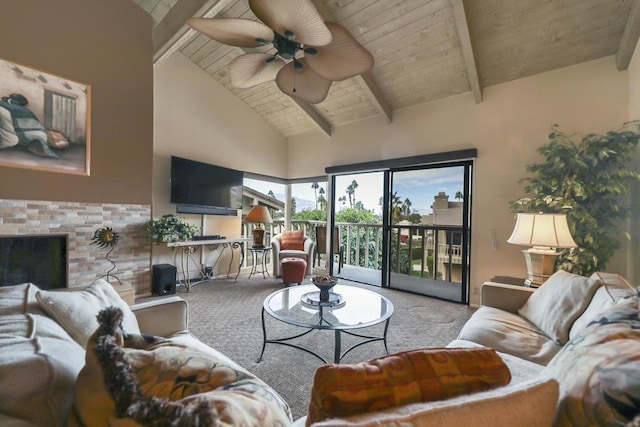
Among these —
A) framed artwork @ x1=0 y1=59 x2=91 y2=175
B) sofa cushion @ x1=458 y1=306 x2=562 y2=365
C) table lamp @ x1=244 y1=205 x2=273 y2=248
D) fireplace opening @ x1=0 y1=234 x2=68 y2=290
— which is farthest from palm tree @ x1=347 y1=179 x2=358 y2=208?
fireplace opening @ x1=0 y1=234 x2=68 y2=290

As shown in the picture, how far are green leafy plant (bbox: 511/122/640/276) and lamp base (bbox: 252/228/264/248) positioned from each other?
3727 millimetres

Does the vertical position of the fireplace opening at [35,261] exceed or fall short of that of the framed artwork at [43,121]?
it falls short

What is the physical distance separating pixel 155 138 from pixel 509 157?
477cm

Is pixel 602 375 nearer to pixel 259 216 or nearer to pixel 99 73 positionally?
pixel 259 216

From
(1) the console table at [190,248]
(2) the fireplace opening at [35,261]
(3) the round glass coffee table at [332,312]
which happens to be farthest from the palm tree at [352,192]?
(2) the fireplace opening at [35,261]

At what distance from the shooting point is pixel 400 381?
613mm

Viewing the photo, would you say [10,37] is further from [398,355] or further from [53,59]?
[398,355]

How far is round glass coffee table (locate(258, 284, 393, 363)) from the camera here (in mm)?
1832

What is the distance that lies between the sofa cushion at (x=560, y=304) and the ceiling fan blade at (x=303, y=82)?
223cm

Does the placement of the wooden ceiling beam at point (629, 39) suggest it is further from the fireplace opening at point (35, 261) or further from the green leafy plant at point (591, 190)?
the fireplace opening at point (35, 261)

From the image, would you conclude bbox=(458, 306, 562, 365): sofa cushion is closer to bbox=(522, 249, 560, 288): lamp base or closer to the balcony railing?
bbox=(522, 249, 560, 288): lamp base

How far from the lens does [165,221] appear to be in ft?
11.6

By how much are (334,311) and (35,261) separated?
3124 mm

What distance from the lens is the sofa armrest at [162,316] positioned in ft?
4.98
